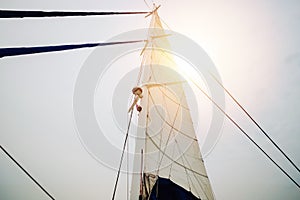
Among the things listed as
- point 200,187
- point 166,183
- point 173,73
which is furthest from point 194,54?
point 166,183

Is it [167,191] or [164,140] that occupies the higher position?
[164,140]

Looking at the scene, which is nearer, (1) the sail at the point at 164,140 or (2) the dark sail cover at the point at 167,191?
(2) the dark sail cover at the point at 167,191

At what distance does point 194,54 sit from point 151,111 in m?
2.58

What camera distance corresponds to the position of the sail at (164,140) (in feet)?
8.98

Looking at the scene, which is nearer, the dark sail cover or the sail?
the dark sail cover

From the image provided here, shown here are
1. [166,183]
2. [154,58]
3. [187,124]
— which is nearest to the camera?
[166,183]

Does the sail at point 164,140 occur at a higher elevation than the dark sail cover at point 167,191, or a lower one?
higher

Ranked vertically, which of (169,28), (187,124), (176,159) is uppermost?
(169,28)

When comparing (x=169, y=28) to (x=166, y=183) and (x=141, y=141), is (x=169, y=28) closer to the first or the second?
(x=141, y=141)

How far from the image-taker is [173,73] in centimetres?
583

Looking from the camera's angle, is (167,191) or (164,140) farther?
(164,140)

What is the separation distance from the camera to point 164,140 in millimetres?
3510

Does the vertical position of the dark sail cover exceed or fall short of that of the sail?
it falls short

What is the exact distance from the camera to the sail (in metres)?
2.74
